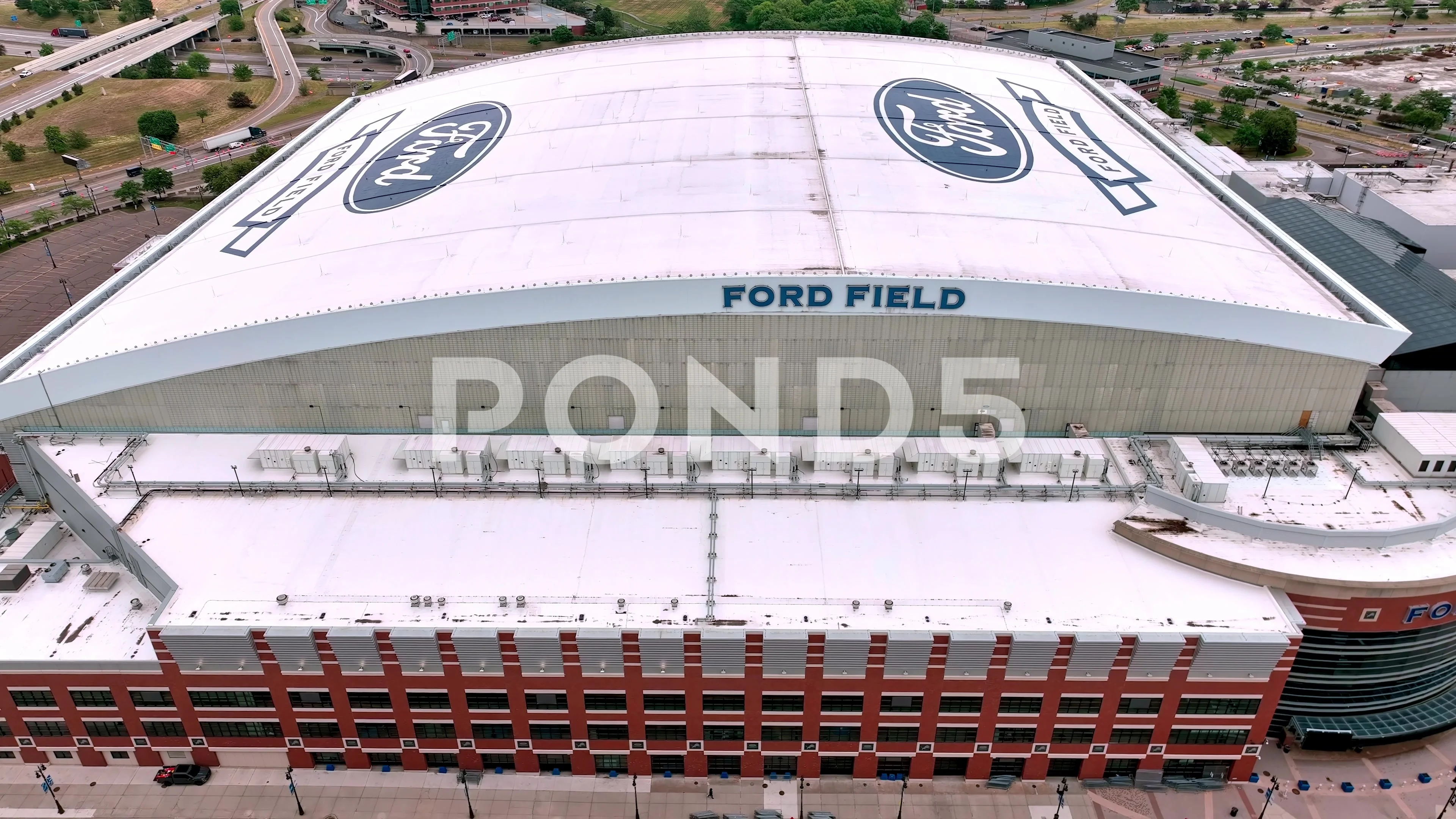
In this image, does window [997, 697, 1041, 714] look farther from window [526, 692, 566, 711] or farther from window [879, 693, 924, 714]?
window [526, 692, 566, 711]

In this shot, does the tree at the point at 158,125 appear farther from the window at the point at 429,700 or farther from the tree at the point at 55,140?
the window at the point at 429,700

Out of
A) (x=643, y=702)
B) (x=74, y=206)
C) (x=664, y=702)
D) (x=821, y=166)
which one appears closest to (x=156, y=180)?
(x=74, y=206)

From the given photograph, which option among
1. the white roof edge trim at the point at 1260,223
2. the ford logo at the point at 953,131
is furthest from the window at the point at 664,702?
the white roof edge trim at the point at 1260,223

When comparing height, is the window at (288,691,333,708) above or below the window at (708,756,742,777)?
above

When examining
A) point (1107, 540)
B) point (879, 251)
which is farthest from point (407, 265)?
point (1107, 540)

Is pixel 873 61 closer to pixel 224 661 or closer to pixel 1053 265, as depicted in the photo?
pixel 1053 265

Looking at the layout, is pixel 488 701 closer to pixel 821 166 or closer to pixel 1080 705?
pixel 1080 705

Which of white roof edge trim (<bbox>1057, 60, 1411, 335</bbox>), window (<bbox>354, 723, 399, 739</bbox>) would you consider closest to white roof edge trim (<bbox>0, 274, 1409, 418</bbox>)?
white roof edge trim (<bbox>1057, 60, 1411, 335</bbox>)
